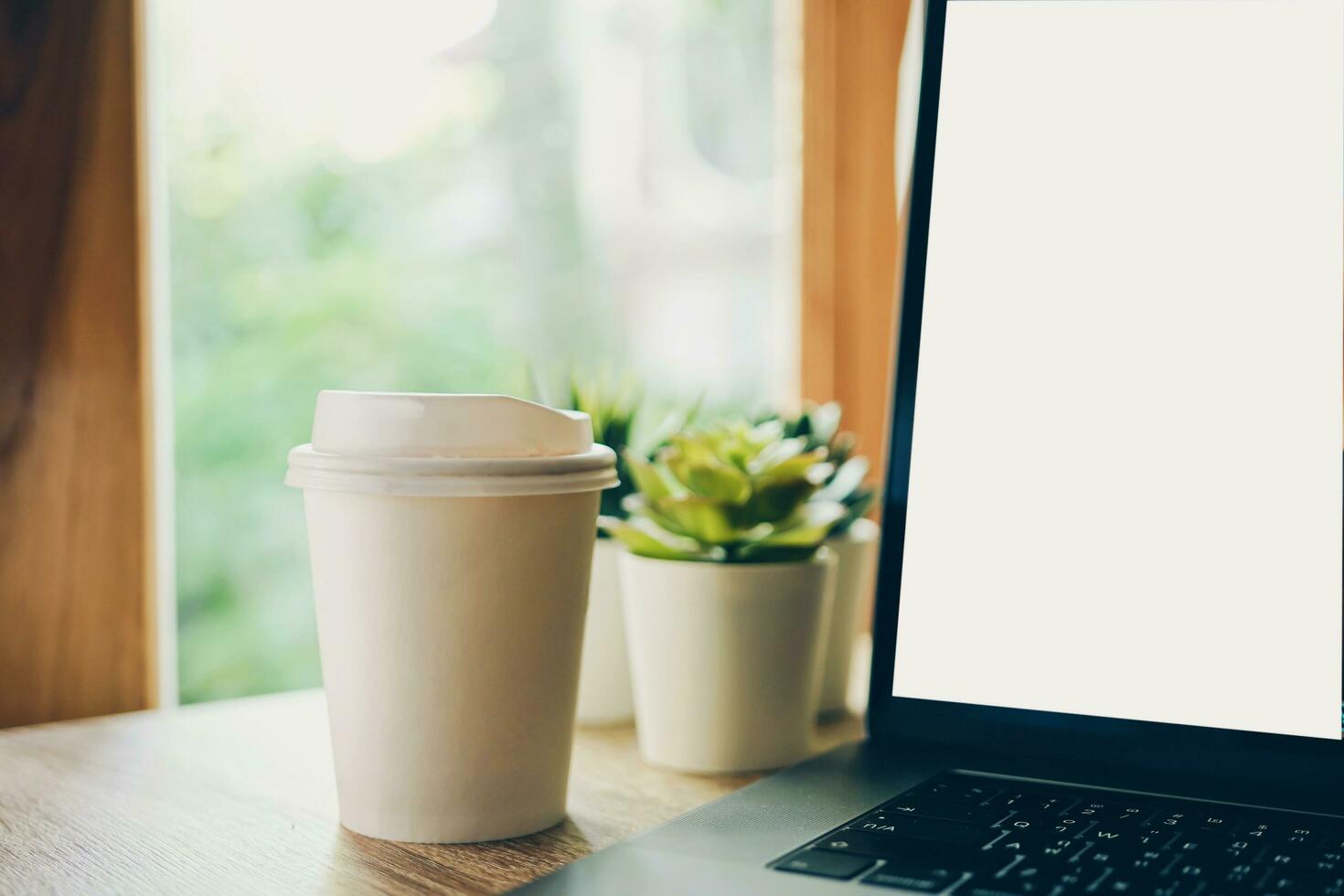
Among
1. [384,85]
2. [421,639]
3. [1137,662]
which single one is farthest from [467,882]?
[384,85]

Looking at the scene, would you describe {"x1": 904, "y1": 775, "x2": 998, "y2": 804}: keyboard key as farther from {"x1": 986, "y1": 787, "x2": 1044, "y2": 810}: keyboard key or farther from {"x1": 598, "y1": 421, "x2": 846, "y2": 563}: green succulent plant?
{"x1": 598, "y1": 421, "x2": 846, "y2": 563}: green succulent plant

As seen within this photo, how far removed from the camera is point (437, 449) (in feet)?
1.46

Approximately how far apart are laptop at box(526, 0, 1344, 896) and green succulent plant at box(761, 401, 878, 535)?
157 millimetres

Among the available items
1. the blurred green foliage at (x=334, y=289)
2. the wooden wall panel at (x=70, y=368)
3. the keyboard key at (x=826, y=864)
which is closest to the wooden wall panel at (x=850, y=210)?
the wooden wall panel at (x=70, y=368)

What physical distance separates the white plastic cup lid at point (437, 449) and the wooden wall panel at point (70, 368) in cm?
31

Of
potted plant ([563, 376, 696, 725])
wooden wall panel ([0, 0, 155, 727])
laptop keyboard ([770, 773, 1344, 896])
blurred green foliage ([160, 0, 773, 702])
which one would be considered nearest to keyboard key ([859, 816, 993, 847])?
laptop keyboard ([770, 773, 1344, 896])

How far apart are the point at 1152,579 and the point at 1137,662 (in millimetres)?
36

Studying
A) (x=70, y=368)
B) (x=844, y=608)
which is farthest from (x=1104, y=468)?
(x=70, y=368)

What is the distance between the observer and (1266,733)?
45cm

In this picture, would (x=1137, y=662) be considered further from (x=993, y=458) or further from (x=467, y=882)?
(x=467, y=882)

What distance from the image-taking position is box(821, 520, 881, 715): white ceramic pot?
2.30 ft

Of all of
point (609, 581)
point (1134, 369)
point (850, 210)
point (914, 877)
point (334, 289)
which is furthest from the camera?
point (334, 289)

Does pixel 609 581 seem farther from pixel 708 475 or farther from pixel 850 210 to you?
pixel 850 210

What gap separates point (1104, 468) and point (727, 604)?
194 mm
